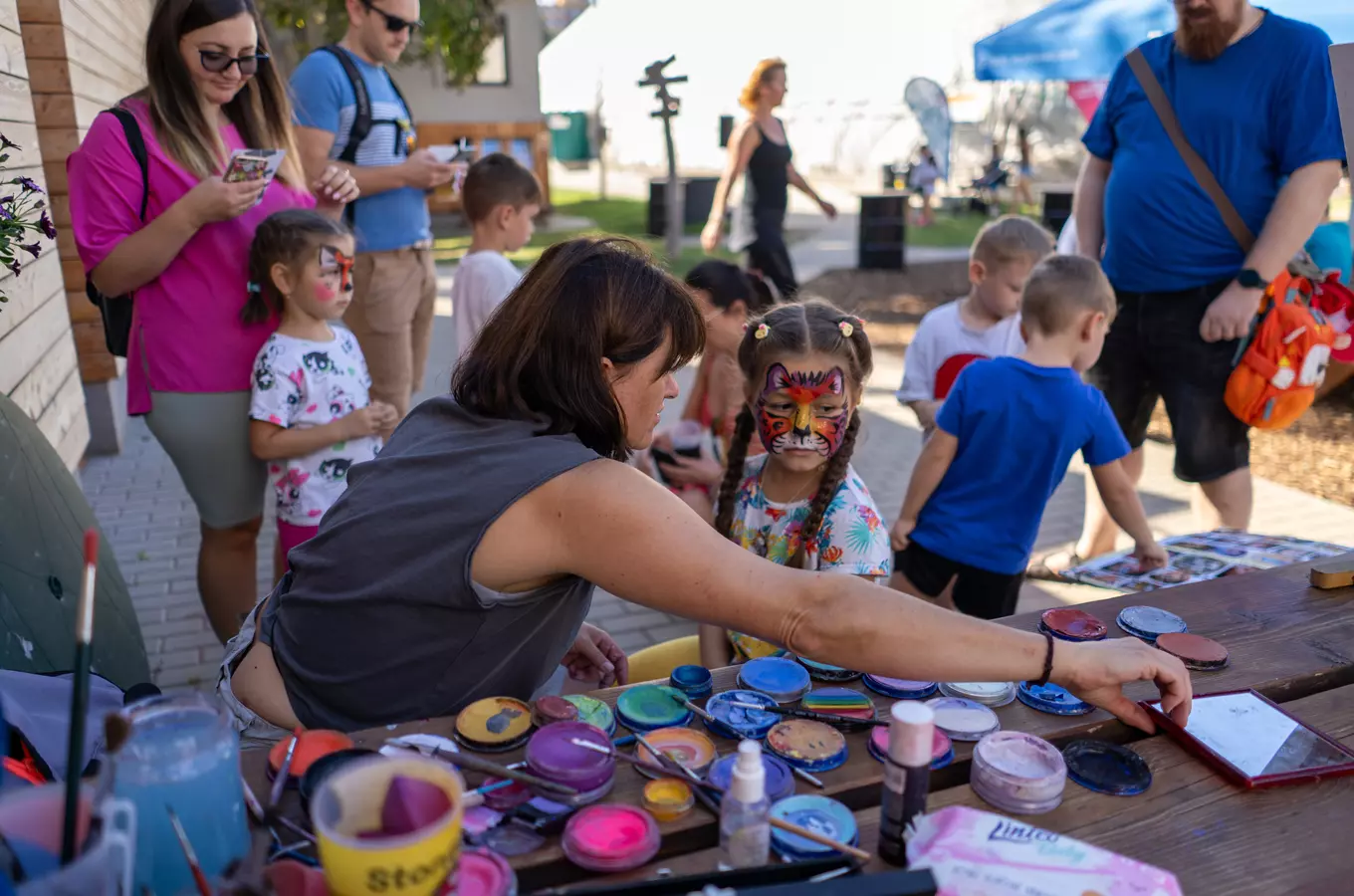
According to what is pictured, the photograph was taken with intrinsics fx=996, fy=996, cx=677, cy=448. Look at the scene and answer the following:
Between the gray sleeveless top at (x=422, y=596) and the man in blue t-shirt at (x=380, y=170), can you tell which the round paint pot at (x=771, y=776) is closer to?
the gray sleeveless top at (x=422, y=596)

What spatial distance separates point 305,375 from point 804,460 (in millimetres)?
1542

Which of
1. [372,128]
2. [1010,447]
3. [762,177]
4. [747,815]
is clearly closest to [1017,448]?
[1010,447]

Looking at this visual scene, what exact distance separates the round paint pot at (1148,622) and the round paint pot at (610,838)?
3.51 feet

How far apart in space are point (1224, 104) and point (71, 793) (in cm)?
367

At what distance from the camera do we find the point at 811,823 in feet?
4.19

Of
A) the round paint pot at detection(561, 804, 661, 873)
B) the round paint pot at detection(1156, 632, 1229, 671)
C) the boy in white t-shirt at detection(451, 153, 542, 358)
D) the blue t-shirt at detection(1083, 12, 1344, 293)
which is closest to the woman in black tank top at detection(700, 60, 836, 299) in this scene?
the boy in white t-shirt at detection(451, 153, 542, 358)

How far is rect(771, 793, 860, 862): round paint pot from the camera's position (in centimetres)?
122

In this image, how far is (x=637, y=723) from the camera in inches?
59.7

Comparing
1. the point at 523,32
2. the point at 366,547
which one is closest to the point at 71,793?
the point at 366,547

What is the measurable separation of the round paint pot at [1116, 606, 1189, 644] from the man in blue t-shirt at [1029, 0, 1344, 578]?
6.03 feet

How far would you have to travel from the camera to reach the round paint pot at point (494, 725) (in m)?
1.43

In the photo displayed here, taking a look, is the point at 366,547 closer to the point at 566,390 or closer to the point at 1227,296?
the point at 566,390

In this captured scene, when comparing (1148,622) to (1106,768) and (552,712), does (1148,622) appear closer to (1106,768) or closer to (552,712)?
(1106,768)

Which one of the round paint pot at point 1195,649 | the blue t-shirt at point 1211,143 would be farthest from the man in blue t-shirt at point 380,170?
the round paint pot at point 1195,649
